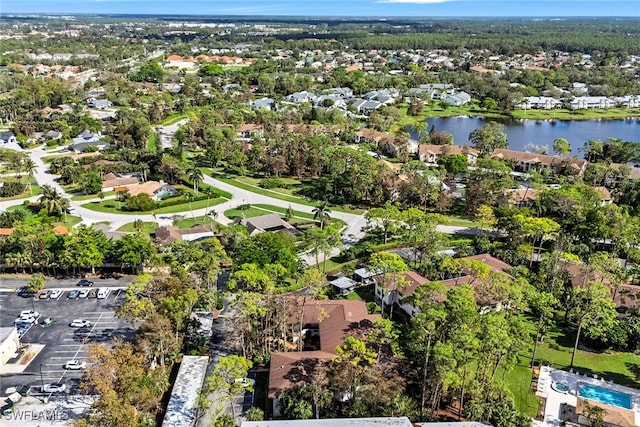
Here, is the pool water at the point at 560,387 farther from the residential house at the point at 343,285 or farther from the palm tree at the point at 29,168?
the palm tree at the point at 29,168

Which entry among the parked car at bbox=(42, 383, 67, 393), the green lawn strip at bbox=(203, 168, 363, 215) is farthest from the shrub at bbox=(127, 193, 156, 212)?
the parked car at bbox=(42, 383, 67, 393)

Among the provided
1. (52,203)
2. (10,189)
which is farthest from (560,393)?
(10,189)

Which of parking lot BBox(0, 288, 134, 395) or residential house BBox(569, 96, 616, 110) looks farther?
residential house BBox(569, 96, 616, 110)

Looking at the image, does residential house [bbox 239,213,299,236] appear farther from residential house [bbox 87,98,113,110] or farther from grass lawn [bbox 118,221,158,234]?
residential house [bbox 87,98,113,110]

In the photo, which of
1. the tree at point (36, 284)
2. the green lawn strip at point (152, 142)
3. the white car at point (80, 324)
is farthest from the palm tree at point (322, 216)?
the green lawn strip at point (152, 142)

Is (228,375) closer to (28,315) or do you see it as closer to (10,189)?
(28,315)

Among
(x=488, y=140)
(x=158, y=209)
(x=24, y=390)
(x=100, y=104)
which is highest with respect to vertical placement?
(x=100, y=104)
